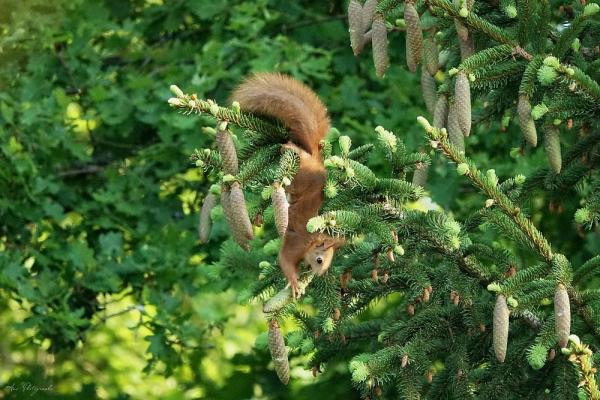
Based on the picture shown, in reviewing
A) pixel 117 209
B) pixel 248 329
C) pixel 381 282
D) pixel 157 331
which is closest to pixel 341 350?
pixel 381 282

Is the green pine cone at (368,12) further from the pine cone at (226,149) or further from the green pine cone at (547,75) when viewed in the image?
the pine cone at (226,149)

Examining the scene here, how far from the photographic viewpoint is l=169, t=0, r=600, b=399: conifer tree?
2.94 meters

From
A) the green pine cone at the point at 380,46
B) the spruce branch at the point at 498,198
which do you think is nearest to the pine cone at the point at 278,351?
the spruce branch at the point at 498,198

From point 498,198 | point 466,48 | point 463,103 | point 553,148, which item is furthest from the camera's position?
point 466,48

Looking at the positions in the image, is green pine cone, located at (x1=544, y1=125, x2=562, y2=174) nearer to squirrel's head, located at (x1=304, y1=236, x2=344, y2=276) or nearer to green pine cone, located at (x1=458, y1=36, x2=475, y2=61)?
green pine cone, located at (x1=458, y1=36, x2=475, y2=61)

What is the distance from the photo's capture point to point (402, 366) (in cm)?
309

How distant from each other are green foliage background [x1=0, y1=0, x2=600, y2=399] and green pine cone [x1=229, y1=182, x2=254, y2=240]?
2.91 meters

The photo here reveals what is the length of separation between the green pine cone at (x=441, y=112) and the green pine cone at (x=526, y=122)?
21 centimetres

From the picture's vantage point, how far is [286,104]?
10.2 ft

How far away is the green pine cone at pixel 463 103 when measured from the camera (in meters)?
2.92

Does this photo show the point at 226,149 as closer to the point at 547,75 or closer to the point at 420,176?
the point at 420,176

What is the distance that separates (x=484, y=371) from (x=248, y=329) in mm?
5065

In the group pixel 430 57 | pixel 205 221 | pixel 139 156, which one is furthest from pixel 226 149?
pixel 139 156

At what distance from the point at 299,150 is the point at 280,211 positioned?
57 centimetres
